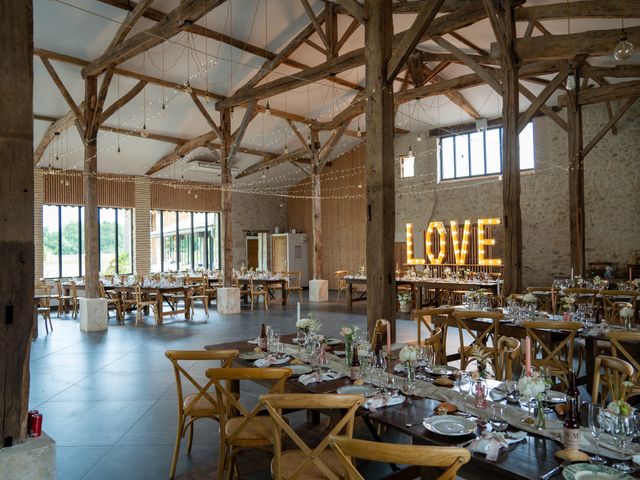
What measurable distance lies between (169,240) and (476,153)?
1031cm

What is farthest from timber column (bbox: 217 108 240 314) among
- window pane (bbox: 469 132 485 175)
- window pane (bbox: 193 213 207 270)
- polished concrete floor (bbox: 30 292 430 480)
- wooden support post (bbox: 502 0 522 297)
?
window pane (bbox: 469 132 485 175)

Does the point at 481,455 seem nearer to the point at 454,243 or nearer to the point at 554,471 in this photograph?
the point at 554,471

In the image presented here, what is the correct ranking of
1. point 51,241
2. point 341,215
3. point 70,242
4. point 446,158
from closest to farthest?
point 51,241, point 70,242, point 446,158, point 341,215

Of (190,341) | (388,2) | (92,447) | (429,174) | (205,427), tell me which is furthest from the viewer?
(429,174)

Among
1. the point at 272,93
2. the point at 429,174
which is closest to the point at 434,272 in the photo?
the point at 429,174

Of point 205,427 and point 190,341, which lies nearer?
point 205,427

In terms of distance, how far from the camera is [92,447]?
3.79m

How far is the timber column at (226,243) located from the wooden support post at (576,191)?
7.33m

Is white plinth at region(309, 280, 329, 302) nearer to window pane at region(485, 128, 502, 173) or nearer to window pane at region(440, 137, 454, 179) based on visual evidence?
window pane at region(440, 137, 454, 179)

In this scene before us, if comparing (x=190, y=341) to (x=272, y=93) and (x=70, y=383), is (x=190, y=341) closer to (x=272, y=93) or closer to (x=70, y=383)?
(x=70, y=383)

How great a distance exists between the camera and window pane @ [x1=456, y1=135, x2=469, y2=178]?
1436 cm

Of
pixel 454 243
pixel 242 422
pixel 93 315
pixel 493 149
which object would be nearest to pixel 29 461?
pixel 242 422

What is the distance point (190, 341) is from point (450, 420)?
6.38 meters

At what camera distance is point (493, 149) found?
1379 cm
